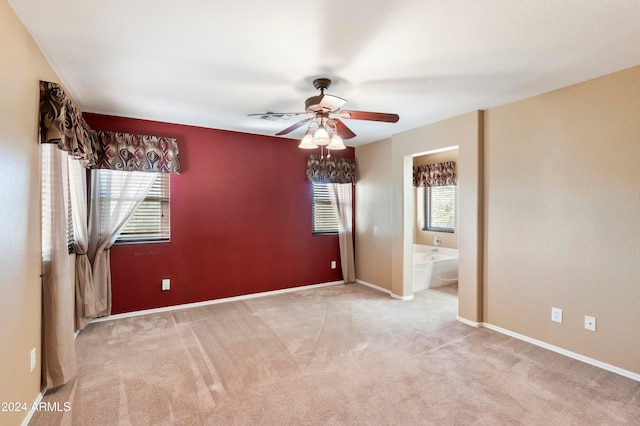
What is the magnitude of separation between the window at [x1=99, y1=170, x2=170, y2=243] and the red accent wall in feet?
0.28

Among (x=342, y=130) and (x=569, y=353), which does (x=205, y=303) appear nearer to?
(x=342, y=130)

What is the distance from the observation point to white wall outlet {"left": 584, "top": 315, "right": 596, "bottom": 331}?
8.81 feet

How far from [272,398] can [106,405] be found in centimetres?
113

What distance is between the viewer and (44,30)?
197 cm

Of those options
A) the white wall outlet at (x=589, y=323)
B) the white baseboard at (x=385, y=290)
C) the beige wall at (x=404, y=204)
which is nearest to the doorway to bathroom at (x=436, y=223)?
the white baseboard at (x=385, y=290)

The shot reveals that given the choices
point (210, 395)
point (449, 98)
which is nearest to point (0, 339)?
point (210, 395)

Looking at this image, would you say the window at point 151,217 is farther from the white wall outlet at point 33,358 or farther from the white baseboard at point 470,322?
the white baseboard at point 470,322

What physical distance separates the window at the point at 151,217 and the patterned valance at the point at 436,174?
4577mm

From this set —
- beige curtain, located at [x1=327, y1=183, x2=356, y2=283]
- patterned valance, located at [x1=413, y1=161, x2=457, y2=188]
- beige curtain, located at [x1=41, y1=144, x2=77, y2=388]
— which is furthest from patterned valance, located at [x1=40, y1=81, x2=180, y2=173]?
patterned valance, located at [x1=413, y1=161, x2=457, y2=188]

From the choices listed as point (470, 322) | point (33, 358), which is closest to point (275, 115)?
point (33, 358)

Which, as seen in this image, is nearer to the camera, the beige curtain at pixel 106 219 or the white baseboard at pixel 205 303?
the beige curtain at pixel 106 219

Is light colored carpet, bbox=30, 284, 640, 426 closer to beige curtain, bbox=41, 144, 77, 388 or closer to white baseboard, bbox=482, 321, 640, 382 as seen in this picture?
white baseboard, bbox=482, 321, 640, 382

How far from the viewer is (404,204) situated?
455 cm

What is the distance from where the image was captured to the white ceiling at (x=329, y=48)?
175cm
